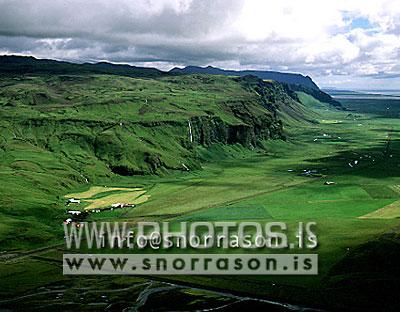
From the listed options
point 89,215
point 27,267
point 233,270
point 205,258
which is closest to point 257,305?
point 233,270

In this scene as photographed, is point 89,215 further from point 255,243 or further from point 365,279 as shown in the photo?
point 365,279

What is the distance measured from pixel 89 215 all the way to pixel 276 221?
67749 mm

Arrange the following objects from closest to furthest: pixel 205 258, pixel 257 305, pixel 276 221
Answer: pixel 257 305, pixel 205 258, pixel 276 221

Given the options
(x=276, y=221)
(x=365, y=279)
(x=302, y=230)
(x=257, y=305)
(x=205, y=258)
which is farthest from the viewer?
(x=276, y=221)

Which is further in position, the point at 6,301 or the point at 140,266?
the point at 140,266

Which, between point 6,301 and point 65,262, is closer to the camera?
point 6,301

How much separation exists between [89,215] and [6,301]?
81.4m

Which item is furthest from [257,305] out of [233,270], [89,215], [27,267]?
[89,215]

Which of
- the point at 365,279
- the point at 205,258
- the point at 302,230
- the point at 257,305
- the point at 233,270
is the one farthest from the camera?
the point at 302,230

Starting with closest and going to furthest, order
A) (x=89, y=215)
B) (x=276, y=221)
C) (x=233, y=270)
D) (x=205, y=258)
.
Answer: (x=233, y=270), (x=205, y=258), (x=276, y=221), (x=89, y=215)

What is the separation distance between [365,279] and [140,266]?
54950 millimetres

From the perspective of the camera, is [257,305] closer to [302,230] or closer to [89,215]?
[302,230]

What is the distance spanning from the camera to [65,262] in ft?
476

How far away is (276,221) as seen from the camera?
183625mm
